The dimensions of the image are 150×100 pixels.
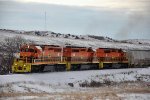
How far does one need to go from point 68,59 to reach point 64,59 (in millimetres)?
528

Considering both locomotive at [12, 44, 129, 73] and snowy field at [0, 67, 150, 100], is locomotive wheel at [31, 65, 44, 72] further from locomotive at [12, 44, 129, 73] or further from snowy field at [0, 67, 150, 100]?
snowy field at [0, 67, 150, 100]

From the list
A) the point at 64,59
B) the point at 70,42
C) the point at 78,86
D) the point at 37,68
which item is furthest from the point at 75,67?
the point at 70,42

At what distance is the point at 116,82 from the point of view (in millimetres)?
27797

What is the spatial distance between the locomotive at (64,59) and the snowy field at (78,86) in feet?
6.61

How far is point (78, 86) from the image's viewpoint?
81.6 feet

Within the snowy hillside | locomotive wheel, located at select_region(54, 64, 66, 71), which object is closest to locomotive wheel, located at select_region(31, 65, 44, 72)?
locomotive wheel, located at select_region(54, 64, 66, 71)

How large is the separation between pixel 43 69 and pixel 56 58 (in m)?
1.72

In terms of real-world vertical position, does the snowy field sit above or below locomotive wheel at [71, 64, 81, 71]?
below

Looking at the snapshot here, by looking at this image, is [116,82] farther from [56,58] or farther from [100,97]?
[100,97]

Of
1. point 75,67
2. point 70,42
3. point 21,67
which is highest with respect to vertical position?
point 70,42

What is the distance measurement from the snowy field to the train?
2083 mm

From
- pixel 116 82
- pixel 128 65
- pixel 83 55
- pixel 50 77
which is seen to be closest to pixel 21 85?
pixel 50 77

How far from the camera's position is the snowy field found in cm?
1947

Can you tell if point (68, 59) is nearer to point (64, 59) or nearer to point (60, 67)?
point (64, 59)
